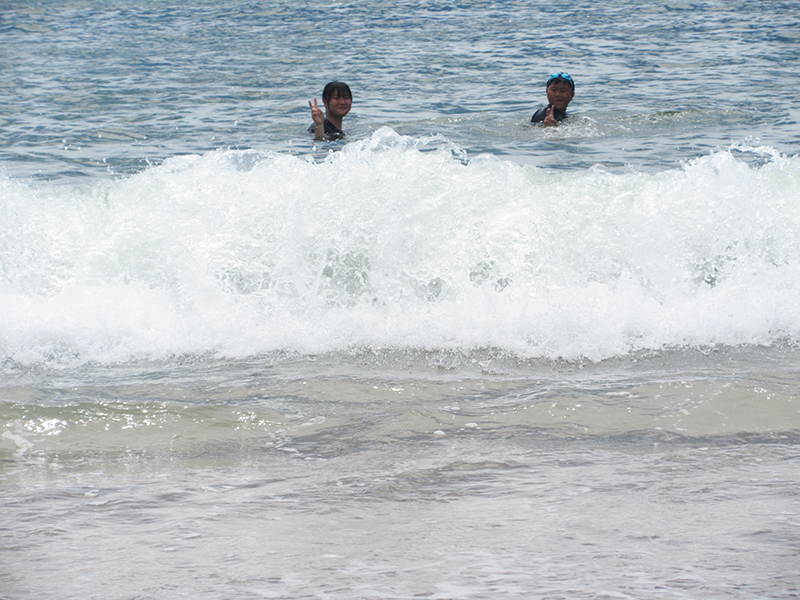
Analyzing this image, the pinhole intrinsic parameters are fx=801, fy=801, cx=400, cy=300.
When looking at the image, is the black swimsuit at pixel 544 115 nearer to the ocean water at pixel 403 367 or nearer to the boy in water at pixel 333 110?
the ocean water at pixel 403 367

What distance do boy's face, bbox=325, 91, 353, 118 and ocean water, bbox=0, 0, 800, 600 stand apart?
1.70ft

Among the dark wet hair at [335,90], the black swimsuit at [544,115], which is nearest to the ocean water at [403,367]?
the black swimsuit at [544,115]

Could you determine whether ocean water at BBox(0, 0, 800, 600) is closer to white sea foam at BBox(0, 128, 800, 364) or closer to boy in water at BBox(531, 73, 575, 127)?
white sea foam at BBox(0, 128, 800, 364)

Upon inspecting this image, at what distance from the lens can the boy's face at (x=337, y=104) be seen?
30.1 feet

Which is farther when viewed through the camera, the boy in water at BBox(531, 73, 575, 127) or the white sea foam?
the boy in water at BBox(531, 73, 575, 127)

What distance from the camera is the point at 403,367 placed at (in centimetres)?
387

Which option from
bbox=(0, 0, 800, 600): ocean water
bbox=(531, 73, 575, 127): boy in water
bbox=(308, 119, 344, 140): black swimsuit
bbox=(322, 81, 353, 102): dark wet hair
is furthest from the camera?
bbox=(531, 73, 575, 127): boy in water

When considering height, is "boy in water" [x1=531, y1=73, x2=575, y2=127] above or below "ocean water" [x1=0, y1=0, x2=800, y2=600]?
above

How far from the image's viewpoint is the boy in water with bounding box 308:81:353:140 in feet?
30.1

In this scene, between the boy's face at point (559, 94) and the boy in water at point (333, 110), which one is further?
the boy's face at point (559, 94)

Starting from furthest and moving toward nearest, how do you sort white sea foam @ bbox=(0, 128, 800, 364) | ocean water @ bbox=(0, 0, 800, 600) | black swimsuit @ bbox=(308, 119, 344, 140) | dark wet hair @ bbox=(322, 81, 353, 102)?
black swimsuit @ bbox=(308, 119, 344, 140) → dark wet hair @ bbox=(322, 81, 353, 102) → white sea foam @ bbox=(0, 128, 800, 364) → ocean water @ bbox=(0, 0, 800, 600)

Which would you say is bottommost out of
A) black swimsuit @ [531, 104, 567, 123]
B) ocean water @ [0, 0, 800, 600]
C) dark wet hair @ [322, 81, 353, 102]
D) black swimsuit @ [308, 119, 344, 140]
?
ocean water @ [0, 0, 800, 600]

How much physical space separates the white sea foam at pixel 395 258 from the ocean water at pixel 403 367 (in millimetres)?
21

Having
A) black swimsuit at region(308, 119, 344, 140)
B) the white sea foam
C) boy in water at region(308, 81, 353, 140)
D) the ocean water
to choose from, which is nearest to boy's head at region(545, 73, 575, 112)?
the ocean water
